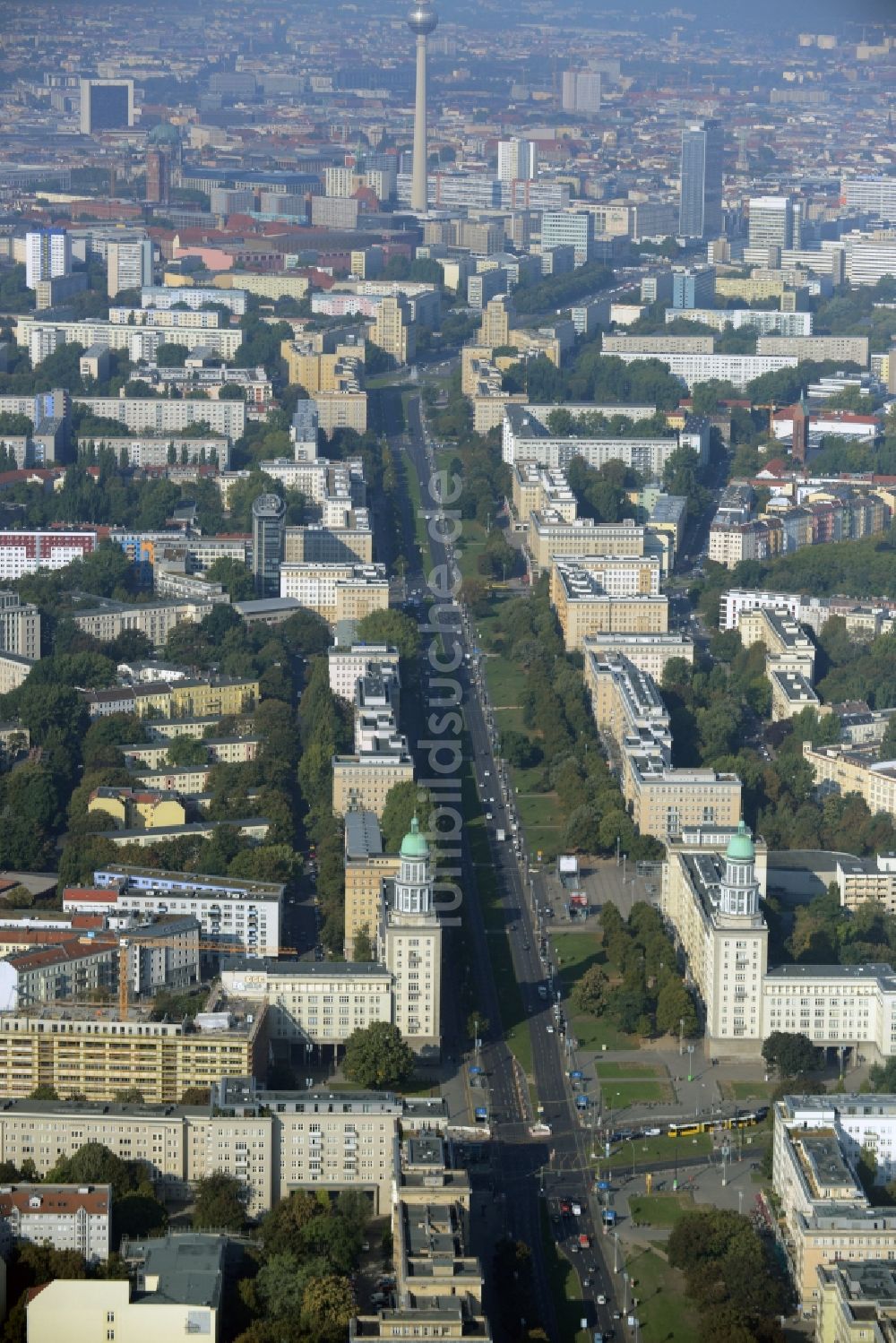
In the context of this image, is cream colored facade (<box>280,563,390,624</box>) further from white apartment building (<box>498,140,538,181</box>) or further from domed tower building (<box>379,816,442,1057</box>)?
white apartment building (<box>498,140,538,181</box>)

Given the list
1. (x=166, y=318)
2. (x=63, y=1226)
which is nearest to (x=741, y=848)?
(x=63, y=1226)

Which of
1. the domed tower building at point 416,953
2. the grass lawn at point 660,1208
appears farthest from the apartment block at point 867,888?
the grass lawn at point 660,1208

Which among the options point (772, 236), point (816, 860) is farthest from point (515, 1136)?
point (772, 236)

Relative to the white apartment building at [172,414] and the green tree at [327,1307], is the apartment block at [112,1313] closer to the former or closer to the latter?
the green tree at [327,1307]

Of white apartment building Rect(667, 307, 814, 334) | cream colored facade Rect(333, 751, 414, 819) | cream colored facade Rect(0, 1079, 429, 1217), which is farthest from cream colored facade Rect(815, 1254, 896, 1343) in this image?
white apartment building Rect(667, 307, 814, 334)

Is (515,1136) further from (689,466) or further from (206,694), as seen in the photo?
(689,466)

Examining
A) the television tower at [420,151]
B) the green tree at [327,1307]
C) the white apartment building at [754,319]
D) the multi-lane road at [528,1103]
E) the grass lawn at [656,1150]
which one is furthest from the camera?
the television tower at [420,151]

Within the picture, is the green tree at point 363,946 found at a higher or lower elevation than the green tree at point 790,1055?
higher
